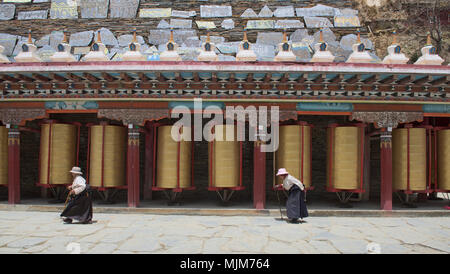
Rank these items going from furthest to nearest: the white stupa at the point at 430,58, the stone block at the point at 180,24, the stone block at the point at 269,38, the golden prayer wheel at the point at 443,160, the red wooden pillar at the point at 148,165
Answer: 1. the stone block at the point at 180,24
2. the stone block at the point at 269,38
3. the red wooden pillar at the point at 148,165
4. the golden prayer wheel at the point at 443,160
5. the white stupa at the point at 430,58

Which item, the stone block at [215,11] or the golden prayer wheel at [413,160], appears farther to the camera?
the stone block at [215,11]

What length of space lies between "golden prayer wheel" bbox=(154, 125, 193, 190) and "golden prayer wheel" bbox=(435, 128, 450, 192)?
21.4 feet

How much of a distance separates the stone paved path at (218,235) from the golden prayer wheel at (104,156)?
1.18 metres

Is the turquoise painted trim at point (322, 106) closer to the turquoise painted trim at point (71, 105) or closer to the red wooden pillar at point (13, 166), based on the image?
the turquoise painted trim at point (71, 105)

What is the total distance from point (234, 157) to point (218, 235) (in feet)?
9.46

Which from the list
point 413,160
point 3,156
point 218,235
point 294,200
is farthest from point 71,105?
point 413,160

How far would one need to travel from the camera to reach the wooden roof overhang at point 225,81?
7.43 metres

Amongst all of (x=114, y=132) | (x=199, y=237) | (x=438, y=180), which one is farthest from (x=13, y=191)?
(x=438, y=180)

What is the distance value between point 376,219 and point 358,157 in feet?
5.13

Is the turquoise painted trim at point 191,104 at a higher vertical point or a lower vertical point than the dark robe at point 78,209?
higher

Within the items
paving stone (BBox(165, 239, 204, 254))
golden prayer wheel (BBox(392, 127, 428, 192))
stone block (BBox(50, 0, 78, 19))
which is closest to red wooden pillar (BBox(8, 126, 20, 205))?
paving stone (BBox(165, 239, 204, 254))

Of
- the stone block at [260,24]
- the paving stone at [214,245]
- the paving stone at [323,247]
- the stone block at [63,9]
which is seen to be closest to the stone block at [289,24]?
the stone block at [260,24]

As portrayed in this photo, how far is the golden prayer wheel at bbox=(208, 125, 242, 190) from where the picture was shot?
842 cm

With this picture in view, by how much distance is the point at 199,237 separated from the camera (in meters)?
5.73
